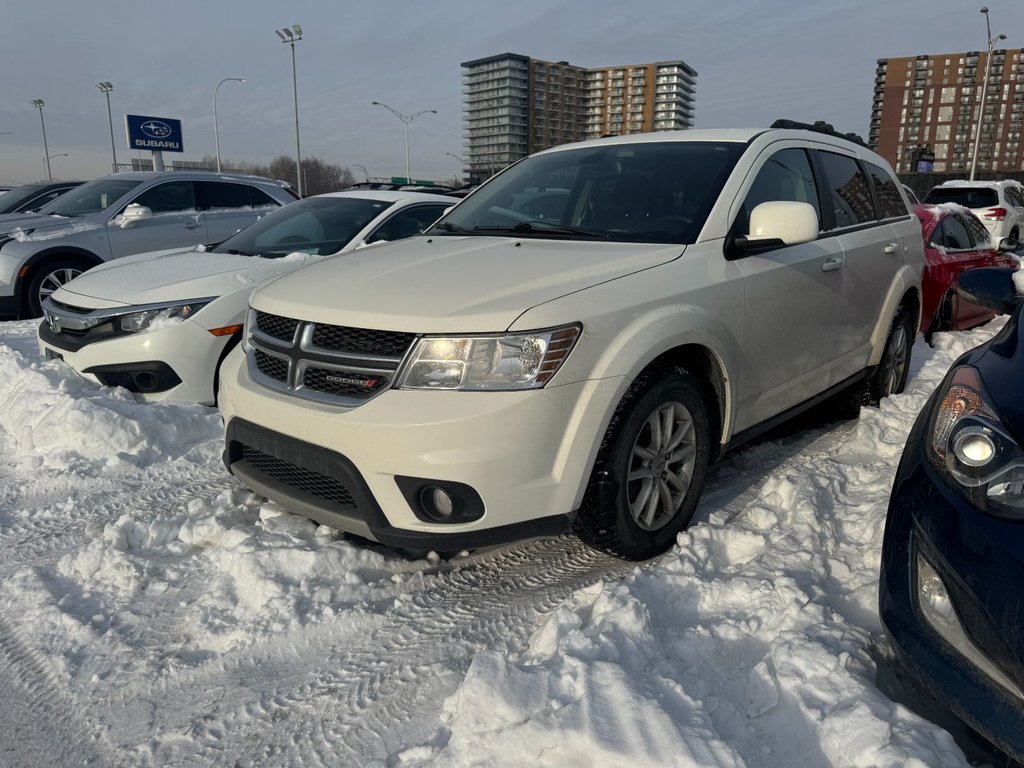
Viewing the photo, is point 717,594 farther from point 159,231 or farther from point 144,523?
point 159,231

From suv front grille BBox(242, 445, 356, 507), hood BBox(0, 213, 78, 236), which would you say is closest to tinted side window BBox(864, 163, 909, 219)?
suv front grille BBox(242, 445, 356, 507)

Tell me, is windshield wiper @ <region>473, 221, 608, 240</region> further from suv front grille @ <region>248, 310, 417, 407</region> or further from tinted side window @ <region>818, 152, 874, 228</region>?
tinted side window @ <region>818, 152, 874, 228</region>

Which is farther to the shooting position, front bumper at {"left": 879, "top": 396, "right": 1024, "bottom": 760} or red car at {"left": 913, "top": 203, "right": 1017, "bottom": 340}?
red car at {"left": 913, "top": 203, "right": 1017, "bottom": 340}

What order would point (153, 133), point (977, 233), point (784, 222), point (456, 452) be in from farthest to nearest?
point (153, 133), point (977, 233), point (784, 222), point (456, 452)

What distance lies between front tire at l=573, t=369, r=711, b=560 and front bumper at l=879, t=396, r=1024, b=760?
36.5 inches

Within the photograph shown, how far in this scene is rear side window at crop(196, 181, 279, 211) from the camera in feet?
29.8

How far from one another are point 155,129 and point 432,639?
1116 inches

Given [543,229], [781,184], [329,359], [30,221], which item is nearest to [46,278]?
[30,221]

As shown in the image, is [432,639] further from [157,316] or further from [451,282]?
[157,316]

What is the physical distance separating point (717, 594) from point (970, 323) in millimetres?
6691

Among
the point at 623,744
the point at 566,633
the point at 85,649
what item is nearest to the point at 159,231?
the point at 85,649

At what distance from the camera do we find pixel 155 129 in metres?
26.4

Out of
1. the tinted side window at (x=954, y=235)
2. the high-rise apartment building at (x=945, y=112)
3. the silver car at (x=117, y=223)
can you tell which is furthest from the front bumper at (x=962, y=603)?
the high-rise apartment building at (x=945, y=112)

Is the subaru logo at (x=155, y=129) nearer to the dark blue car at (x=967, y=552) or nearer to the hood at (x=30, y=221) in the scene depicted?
the hood at (x=30, y=221)
